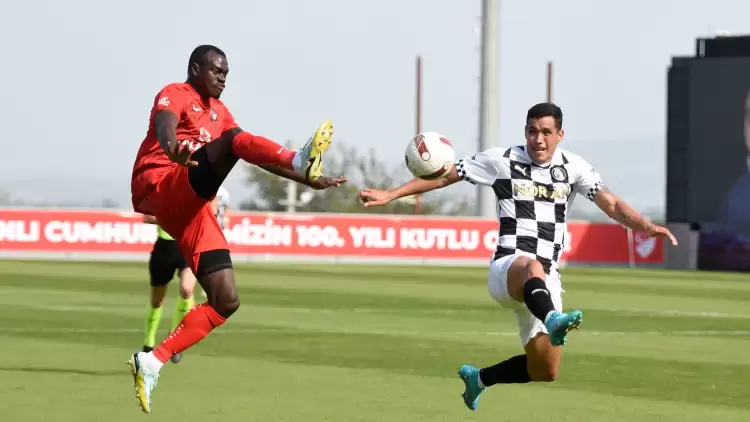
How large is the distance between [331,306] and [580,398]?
11.5 meters

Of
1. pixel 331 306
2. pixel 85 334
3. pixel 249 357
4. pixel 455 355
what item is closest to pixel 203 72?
pixel 249 357

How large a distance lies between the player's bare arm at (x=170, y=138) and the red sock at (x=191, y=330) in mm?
1157

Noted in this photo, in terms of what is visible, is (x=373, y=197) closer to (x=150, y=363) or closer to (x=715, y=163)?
(x=150, y=363)

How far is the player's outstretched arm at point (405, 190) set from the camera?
948 cm

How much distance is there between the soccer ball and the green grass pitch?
5.52ft

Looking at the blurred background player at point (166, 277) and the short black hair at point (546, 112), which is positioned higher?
the short black hair at point (546, 112)

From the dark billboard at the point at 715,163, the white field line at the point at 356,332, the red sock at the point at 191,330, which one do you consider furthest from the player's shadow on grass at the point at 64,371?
the dark billboard at the point at 715,163

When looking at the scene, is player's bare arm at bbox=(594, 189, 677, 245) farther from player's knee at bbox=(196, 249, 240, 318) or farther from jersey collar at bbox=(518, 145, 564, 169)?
player's knee at bbox=(196, 249, 240, 318)

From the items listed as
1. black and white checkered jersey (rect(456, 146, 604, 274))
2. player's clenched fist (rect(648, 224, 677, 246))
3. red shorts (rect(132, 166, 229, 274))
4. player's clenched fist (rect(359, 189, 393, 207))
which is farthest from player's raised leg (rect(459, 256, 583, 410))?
red shorts (rect(132, 166, 229, 274))

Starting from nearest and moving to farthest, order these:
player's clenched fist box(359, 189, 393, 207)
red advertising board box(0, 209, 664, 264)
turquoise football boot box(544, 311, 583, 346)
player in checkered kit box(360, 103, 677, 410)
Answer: turquoise football boot box(544, 311, 583, 346) → player's clenched fist box(359, 189, 393, 207) → player in checkered kit box(360, 103, 677, 410) → red advertising board box(0, 209, 664, 264)

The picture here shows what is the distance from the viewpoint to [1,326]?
699 inches

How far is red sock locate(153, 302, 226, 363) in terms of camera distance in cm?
998

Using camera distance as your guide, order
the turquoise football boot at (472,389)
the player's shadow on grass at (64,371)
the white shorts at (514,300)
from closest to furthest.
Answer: the white shorts at (514,300) → the turquoise football boot at (472,389) → the player's shadow on grass at (64,371)

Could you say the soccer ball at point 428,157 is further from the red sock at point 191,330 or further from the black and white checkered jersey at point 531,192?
the red sock at point 191,330
